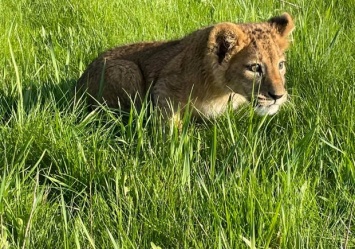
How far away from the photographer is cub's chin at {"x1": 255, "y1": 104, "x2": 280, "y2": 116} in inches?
142

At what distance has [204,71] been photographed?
404 cm

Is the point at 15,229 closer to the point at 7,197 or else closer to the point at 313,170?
the point at 7,197

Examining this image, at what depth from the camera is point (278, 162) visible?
3174mm

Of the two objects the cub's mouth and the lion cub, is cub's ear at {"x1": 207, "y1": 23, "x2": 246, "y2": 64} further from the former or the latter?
the cub's mouth

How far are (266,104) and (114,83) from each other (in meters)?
1.21

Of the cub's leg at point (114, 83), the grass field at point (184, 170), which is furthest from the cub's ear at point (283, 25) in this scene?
the cub's leg at point (114, 83)

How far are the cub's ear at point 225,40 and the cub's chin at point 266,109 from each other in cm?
45

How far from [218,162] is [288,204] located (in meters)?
0.72

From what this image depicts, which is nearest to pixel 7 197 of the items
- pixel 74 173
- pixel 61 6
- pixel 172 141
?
pixel 74 173

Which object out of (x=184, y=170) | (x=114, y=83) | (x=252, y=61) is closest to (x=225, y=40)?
(x=252, y=61)

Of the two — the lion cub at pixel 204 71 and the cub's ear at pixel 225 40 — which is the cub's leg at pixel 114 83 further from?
the cub's ear at pixel 225 40

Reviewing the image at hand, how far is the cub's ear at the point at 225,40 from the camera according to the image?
3762mm

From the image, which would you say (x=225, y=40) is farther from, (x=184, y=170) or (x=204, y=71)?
(x=184, y=170)

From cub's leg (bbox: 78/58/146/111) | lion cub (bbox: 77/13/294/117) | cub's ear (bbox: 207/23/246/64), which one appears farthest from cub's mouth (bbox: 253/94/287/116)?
cub's leg (bbox: 78/58/146/111)
